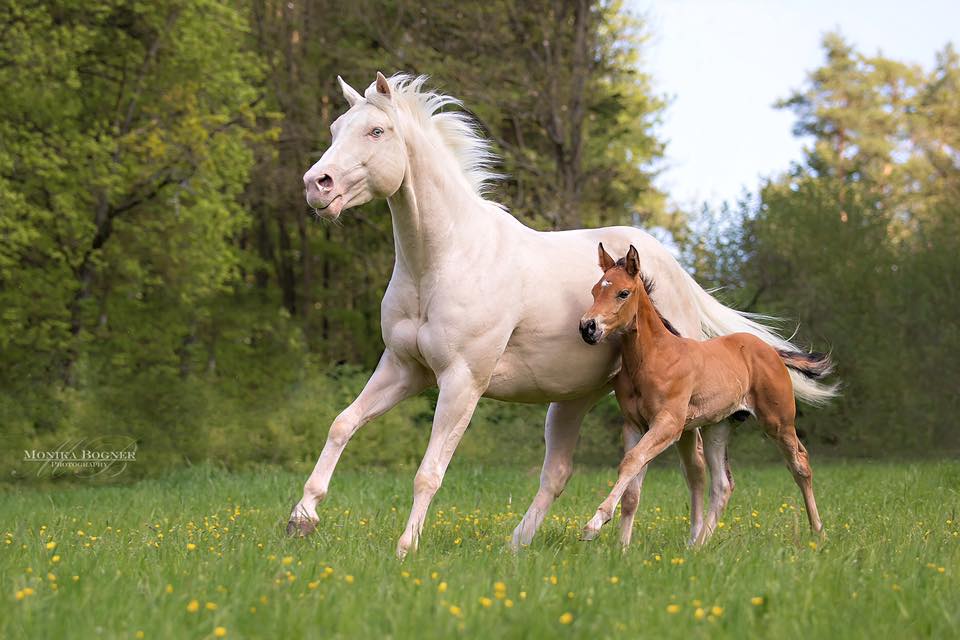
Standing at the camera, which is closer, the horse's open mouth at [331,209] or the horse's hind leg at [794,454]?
the horse's open mouth at [331,209]

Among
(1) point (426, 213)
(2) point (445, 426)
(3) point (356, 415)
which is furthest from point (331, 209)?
(2) point (445, 426)

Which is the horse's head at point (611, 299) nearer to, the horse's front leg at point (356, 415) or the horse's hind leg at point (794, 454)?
the horse's front leg at point (356, 415)

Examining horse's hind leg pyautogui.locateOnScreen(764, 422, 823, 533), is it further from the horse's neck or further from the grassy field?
the horse's neck

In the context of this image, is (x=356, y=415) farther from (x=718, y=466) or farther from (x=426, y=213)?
(x=718, y=466)

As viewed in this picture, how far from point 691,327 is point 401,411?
11.8 meters

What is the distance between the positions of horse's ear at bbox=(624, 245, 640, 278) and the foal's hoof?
7.51ft

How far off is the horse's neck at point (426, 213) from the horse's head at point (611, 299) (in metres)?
0.83

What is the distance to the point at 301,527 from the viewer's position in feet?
18.9

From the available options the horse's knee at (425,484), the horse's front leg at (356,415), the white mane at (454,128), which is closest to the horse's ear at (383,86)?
the white mane at (454,128)

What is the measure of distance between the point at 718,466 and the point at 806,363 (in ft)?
3.30

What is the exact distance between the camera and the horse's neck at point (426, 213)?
5.93 meters

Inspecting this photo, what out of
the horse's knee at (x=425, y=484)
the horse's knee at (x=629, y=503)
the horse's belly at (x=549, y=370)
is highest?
the horse's belly at (x=549, y=370)

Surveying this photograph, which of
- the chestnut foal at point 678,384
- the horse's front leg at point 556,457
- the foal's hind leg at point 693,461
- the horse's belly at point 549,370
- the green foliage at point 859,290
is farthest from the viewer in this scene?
the green foliage at point 859,290

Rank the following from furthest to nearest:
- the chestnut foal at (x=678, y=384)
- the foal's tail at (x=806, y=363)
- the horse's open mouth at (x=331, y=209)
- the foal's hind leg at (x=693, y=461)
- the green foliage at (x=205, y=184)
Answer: the green foliage at (x=205, y=184), the foal's tail at (x=806, y=363), the foal's hind leg at (x=693, y=461), the chestnut foal at (x=678, y=384), the horse's open mouth at (x=331, y=209)
